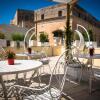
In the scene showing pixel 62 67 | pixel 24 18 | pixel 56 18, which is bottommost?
pixel 62 67

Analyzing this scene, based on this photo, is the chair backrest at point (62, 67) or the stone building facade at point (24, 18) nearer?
the chair backrest at point (62, 67)

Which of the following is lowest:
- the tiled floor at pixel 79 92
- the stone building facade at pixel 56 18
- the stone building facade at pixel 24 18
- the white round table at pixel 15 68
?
the tiled floor at pixel 79 92

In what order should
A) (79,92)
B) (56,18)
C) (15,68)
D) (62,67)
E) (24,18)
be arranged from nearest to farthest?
(15,68) < (62,67) < (79,92) < (56,18) < (24,18)

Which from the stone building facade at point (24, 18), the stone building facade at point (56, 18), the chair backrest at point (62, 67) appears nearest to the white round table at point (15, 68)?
the chair backrest at point (62, 67)

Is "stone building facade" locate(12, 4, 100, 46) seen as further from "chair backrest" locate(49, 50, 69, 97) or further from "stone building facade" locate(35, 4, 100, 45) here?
"chair backrest" locate(49, 50, 69, 97)

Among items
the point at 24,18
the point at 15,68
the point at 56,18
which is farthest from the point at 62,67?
the point at 24,18

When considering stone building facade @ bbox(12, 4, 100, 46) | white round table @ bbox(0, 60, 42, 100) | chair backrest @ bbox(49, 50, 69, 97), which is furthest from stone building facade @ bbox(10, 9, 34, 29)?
white round table @ bbox(0, 60, 42, 100)

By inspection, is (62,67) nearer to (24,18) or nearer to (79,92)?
(79,92)

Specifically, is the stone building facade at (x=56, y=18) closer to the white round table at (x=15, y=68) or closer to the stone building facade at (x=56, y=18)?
the stone building facade at (x=56, y=18)

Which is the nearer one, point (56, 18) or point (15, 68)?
point (15, 68)

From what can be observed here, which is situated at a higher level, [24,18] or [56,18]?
[24,18]

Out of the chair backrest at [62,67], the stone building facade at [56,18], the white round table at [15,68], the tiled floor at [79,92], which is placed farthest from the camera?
the stone building facade at [56,18]

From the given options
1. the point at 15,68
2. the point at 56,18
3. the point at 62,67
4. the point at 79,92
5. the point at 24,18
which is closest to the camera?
the point at 15,68

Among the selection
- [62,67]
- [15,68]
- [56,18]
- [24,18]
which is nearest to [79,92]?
[62,67]
